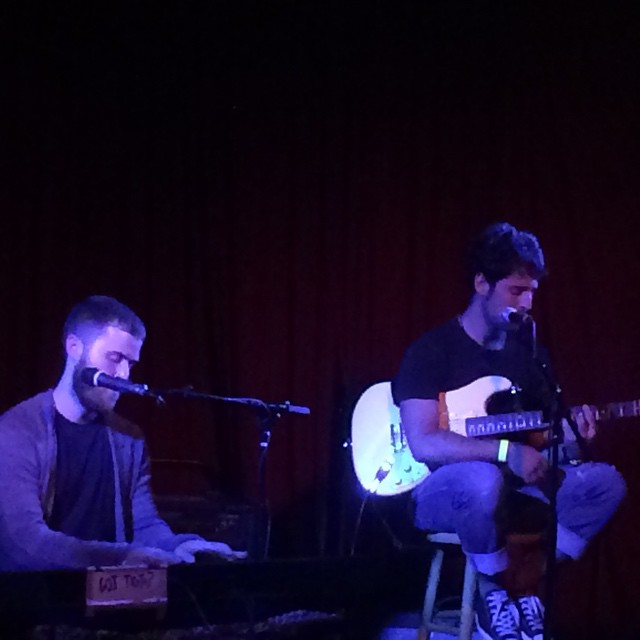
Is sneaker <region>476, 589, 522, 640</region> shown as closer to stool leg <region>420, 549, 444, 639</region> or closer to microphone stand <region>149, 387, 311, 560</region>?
stool leg <region>420, 549, 444, 639</region>

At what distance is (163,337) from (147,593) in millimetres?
2023

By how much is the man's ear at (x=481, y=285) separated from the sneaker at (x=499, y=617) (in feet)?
3.61

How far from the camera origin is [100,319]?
317 cm

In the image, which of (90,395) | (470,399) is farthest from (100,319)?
(470,399)

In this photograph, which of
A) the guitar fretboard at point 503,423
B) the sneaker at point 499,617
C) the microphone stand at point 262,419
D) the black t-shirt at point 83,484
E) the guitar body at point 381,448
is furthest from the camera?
the guitar body at point 381,448

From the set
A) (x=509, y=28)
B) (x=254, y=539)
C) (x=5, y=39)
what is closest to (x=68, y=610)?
(x=254, y=539)

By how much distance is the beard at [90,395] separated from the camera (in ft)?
10.1

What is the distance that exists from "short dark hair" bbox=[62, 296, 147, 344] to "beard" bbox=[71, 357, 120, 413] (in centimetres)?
11

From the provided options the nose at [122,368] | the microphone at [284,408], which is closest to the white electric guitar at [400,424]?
the microphone at [284,408]

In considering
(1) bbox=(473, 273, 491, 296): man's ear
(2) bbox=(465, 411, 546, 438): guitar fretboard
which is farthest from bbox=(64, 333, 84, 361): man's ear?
(1) bbox=(473, 273, 491, 296): man's ear

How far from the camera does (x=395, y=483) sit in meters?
3.73

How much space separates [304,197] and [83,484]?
5.94 ft

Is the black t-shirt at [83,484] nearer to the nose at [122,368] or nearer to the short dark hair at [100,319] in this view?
the nose at [122,368]

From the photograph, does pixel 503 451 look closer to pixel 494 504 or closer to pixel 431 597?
pixel 494 504
